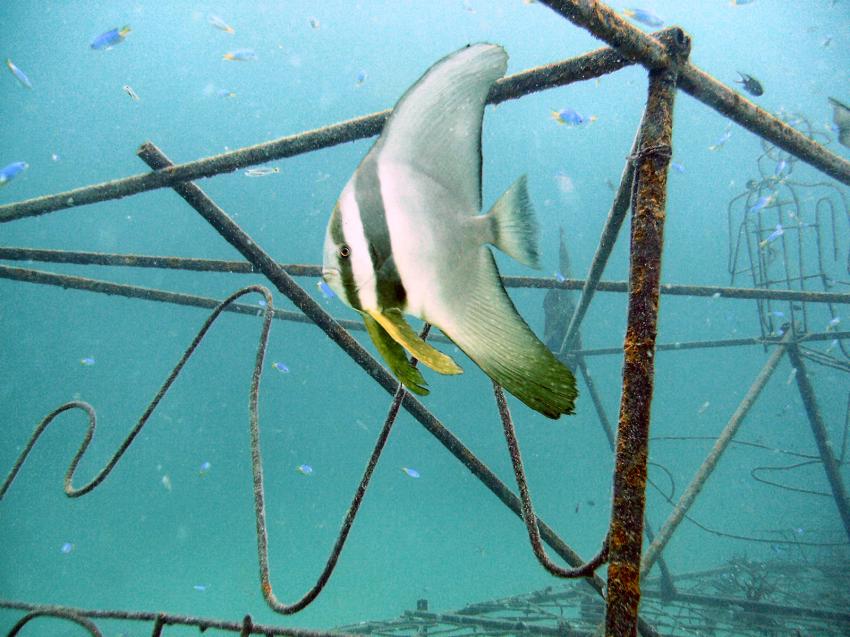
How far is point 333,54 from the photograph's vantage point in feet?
173

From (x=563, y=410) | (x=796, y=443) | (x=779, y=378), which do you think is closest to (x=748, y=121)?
(x=563, y=410)

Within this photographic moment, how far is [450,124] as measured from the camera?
25.2 inches

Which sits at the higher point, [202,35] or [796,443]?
[202,35]

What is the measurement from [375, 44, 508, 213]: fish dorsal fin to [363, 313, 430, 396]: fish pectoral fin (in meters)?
0.20

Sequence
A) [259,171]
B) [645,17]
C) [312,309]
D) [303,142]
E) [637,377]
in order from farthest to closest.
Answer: [645,17] → [259,171] → [312,309] → [303,142] → [637,377]

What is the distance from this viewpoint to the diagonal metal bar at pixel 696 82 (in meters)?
1.18

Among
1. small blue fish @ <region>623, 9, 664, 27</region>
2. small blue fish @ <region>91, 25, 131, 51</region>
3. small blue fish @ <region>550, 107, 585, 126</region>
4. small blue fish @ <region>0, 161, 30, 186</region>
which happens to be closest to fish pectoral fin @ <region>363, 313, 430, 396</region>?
small blue fish @ <region>0, 161, 30, 186</region>

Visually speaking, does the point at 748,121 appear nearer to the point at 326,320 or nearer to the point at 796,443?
the point at 326,320

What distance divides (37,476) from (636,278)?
5475 cm

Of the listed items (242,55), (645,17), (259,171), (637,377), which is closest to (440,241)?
(637,377)

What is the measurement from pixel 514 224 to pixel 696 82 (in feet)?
4.21

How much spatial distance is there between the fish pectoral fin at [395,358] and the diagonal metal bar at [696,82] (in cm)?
90

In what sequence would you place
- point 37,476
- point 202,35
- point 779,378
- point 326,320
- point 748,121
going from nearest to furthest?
1. point 748,121
2. point 326,320
3. point 37,476
4. point 202,35
5. point 779,378

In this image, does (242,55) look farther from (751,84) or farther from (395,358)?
(395,358)
